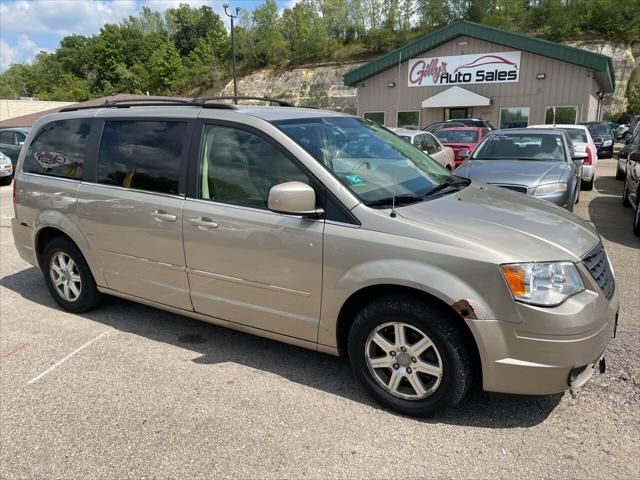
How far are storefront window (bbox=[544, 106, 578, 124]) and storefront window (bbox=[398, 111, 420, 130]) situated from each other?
7.04m

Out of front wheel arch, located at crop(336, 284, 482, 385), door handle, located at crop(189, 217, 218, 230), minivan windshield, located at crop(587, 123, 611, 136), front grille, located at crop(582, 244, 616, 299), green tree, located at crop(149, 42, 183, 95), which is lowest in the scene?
front wheel arch, located at crop(336, 284, 482, 385)

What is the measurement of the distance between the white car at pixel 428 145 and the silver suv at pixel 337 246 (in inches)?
263

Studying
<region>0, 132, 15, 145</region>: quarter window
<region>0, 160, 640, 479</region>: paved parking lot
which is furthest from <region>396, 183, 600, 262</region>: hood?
<region>0, 132, 15, 145</region>: quarter window

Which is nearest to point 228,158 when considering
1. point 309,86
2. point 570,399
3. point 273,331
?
point 273,331

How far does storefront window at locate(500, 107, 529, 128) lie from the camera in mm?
27188

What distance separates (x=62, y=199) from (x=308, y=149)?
2506mm

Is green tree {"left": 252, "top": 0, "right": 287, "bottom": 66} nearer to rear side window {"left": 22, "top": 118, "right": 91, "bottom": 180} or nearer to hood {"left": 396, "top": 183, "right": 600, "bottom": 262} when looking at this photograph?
rear side window {"left": 22, "top": 118, "right": 91, "bottom": 180}

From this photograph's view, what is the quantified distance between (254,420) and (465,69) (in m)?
28.7

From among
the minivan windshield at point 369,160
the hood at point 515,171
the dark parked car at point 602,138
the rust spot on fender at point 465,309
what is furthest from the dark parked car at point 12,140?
the dark parked car at point 602,138

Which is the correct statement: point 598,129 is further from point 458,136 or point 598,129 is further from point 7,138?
point 7,138

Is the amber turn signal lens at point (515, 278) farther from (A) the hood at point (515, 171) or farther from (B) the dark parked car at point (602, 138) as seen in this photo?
(B) the dark parked car at point (602, 138)

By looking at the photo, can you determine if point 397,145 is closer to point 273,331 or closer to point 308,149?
point 308,149

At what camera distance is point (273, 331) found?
3.45 m

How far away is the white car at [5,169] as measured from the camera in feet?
49.5
